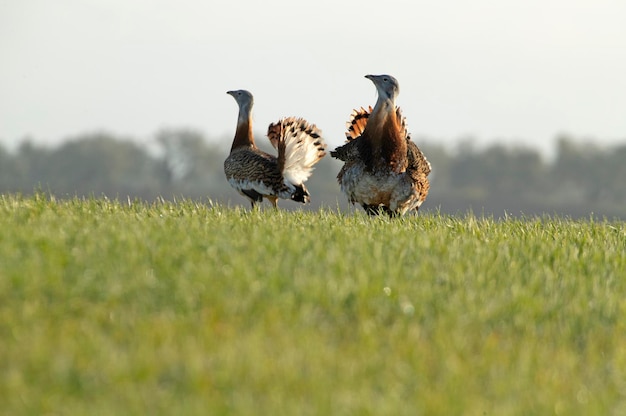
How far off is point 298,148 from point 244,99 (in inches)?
68.6

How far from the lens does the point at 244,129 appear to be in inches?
588

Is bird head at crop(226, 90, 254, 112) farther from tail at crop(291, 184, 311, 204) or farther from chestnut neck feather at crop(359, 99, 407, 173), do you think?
chestnut neck feather at crop(359, 99, 407, 173)

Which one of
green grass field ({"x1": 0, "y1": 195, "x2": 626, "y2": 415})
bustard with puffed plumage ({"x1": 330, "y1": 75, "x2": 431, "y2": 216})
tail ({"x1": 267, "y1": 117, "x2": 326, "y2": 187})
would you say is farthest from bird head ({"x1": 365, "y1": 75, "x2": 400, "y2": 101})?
green grass field ({"x1": 0, "y1": 195, "x2": 626, "y2": 415})

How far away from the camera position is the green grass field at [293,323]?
5.41 m

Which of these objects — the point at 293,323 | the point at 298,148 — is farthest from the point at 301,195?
the point at 293,323

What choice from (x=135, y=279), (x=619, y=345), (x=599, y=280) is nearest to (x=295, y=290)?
(x=135, y=279)

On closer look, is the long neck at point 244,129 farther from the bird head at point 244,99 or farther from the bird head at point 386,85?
the bird head at point 386,85

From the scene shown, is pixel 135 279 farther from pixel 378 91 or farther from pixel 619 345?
pixel 378 91

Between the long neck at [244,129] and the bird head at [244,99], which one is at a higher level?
the bird head at [244,99]

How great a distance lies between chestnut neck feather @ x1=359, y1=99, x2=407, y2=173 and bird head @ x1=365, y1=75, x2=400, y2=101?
0.28ft

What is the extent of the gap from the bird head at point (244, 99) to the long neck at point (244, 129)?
2 cm

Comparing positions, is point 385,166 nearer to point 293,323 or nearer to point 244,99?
point 244,99

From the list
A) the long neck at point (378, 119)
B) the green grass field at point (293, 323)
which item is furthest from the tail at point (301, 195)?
the green grass field at point (293, 323)

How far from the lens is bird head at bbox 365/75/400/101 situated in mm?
12539
